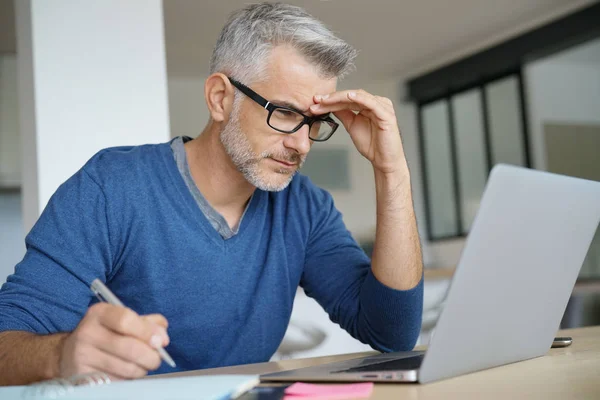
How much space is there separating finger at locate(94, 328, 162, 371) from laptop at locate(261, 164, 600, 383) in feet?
0.71

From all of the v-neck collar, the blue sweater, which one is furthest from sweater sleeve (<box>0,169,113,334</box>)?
the v-neck collar

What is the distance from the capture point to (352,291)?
61.8 inches

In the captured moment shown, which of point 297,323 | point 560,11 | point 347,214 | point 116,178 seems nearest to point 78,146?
point 297,323

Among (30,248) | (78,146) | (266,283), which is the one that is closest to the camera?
(30,248)

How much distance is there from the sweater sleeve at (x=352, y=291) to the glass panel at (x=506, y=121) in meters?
5.86

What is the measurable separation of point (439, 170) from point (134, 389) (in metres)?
7.70

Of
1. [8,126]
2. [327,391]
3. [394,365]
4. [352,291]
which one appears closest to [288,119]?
[352,291]

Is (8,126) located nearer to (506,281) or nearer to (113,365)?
(113,365)

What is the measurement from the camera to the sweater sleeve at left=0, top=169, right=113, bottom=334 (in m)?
1.14

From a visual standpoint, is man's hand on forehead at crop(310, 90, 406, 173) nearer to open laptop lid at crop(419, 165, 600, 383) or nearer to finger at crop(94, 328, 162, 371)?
open laptop lid at crop(419, 165, 600, 383)

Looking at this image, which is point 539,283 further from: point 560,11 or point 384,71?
point 384,71

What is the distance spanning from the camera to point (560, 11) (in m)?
6.36

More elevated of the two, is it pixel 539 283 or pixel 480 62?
pixel 480 62

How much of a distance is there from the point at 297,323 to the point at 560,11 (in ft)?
15.2
